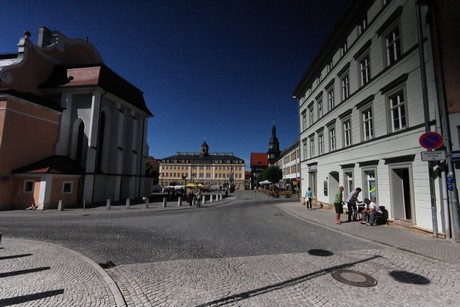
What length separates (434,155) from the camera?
347 inches

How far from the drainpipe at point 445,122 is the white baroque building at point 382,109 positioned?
144 mm

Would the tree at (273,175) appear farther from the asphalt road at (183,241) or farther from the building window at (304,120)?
the asphalt road at (183,241)

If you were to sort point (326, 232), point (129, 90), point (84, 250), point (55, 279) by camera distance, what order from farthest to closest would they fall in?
point (129, 90) < point (326, 232) < point (84, 250) < point (55, 279)

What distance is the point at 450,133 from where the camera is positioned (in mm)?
9031

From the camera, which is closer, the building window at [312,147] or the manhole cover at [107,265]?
the manhole cover at [107,265]

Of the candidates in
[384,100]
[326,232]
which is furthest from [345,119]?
[326,232]

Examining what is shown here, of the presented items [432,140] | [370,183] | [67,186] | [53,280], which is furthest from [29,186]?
[432,140]

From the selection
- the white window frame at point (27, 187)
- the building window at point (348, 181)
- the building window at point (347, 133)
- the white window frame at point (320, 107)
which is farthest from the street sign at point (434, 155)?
the white window frame at point (27, 187)

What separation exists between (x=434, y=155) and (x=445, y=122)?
1.32 m

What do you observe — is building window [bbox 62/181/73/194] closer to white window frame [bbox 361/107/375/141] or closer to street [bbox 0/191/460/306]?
street [bbox 0/191/460/306]

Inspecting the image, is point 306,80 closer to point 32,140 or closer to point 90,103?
point 90,103

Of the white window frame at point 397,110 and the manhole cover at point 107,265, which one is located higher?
the white window frame at point 397,110

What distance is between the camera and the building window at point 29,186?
69.3ft

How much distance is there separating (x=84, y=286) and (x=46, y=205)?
20.2 metres
